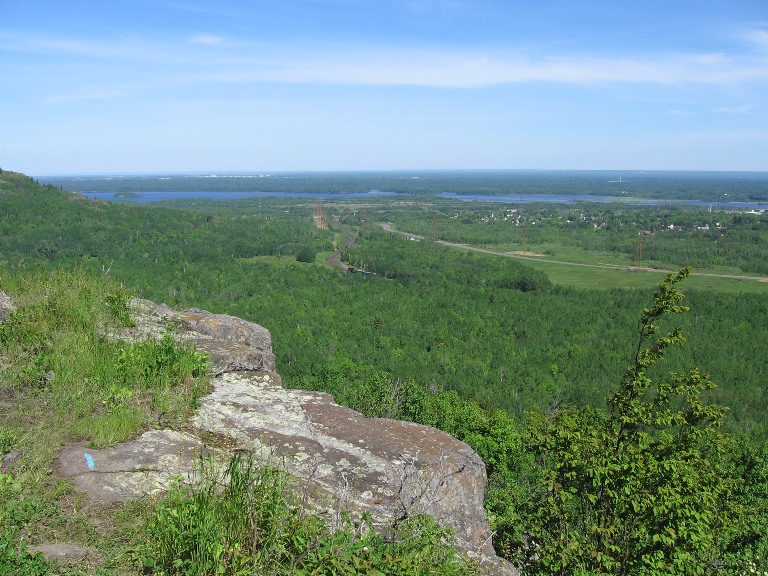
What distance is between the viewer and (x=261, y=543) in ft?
9.75

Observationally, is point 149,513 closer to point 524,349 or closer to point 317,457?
point 317,457

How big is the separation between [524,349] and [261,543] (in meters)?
45.3

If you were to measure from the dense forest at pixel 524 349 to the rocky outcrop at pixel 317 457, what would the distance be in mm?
2450

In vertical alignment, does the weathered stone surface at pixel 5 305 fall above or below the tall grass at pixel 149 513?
above

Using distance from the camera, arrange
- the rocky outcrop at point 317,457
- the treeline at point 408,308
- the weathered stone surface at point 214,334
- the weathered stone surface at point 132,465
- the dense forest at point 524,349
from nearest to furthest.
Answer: the weathered stone surface at point 132,465 < the rocky outcrop at point 317,457 < the weathered stone surface at point 214,334 < the dense forest at point 524,349 < the treeline at point 408,308

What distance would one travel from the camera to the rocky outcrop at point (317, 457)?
12.3ft

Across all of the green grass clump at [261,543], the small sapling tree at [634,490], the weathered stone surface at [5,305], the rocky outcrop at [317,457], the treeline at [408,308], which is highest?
the weathered stone surface at [5,305]

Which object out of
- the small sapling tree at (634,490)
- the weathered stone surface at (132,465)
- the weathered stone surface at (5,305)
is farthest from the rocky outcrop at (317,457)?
the small sapling tree at (634,490)

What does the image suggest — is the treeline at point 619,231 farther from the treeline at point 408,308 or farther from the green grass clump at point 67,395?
the green grass clump at point 67,395

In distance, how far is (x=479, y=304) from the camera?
191 ft

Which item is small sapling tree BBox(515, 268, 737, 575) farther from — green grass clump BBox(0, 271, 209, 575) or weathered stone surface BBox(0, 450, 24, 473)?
weathered stone surface BBox(0, 450, 24, 473)

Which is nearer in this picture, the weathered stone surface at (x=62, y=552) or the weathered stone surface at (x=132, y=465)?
the weathered stone surface at (x=62, y=552)

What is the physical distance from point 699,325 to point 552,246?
54.5m

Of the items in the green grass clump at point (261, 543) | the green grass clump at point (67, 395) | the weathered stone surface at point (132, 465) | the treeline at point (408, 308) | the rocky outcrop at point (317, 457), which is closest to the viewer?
the green grass clump at point (261, 543)
